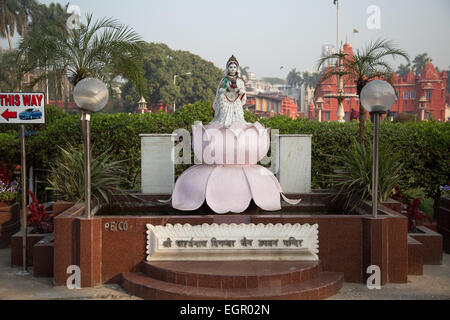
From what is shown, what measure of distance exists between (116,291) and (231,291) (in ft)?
4.96

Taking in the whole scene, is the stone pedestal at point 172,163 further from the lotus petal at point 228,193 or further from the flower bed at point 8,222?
the flower bed at point 8,222

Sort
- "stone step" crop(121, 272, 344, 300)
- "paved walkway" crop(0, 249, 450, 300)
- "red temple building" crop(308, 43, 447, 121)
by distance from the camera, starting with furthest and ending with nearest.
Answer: "red temple building" crop(308, 43, 447, 121), "paved walkway" crop(0, 249, 450, 300), "stone step" crop(121, 272, 344, 300)

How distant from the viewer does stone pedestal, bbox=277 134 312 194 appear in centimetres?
854

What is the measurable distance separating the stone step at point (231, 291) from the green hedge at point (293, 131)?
16.0 feet

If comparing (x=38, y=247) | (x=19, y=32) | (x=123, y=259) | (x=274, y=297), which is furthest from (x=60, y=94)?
(x=19, y=32)

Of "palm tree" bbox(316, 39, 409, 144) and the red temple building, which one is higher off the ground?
the red temple building

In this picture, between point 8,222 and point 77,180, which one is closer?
point 77,180

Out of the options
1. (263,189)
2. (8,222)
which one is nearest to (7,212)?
(8,222)

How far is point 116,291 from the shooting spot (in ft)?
18.1

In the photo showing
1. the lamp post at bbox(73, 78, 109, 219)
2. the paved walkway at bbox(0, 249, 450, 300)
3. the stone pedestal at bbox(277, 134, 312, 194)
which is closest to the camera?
the paved walkway at bbox(0, 249, 450, 300)

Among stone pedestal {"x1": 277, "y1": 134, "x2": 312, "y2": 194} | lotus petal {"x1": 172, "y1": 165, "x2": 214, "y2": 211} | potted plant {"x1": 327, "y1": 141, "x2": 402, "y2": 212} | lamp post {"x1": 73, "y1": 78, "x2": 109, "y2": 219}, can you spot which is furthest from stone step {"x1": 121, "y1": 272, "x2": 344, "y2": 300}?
stone pedestal {"x1": 277, "y1": 134, "x2": 312, "y2": 194}

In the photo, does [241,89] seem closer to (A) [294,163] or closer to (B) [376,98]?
(B) [376,98]

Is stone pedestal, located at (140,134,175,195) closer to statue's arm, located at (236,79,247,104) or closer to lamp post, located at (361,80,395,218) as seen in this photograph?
statue's arm, located at (236,79,247,104)

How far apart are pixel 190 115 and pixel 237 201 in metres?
4.50
